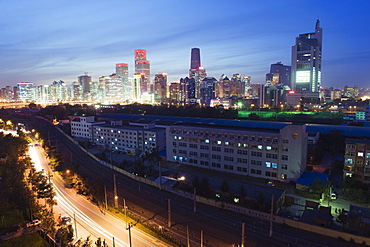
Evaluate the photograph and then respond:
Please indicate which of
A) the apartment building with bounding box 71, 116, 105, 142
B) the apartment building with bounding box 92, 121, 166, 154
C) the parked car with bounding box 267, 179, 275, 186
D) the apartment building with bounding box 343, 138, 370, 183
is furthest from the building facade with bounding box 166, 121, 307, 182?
the apartment building with bounding box 71, 116, 105, 142

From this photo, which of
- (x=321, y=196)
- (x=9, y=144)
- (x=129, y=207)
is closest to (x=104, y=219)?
(x=129, y=207)

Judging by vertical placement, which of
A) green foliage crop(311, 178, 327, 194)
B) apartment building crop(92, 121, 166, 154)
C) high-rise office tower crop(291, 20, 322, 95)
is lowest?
green foliage crop(311, 178, 327, 194)

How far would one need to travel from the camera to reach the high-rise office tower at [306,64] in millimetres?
154875

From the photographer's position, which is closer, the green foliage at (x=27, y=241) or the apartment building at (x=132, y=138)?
the green foliage at (x=27, y=241)

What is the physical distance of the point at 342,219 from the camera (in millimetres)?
21938

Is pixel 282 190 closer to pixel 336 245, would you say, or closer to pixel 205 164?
pixel 336 245

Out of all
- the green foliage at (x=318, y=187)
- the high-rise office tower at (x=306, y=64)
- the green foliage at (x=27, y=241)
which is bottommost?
the green foliage at (x=27, y=241)

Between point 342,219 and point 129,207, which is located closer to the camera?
point 342,219

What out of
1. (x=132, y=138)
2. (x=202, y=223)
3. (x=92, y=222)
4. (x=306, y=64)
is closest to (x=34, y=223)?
(x=92, y=222)

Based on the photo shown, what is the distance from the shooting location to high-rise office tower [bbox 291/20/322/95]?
508 ft

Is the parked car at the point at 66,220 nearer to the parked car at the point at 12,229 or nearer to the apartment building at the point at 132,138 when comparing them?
the parked car at the point at 12,229

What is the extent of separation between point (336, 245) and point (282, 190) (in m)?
9.54

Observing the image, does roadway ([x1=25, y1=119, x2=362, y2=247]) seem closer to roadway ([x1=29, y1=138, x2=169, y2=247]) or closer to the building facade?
roadway ([x1=29, y1=138, x2=169, y2=247])

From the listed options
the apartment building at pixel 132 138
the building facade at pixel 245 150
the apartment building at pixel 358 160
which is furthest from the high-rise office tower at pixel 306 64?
the building facade at pixel 245 150
